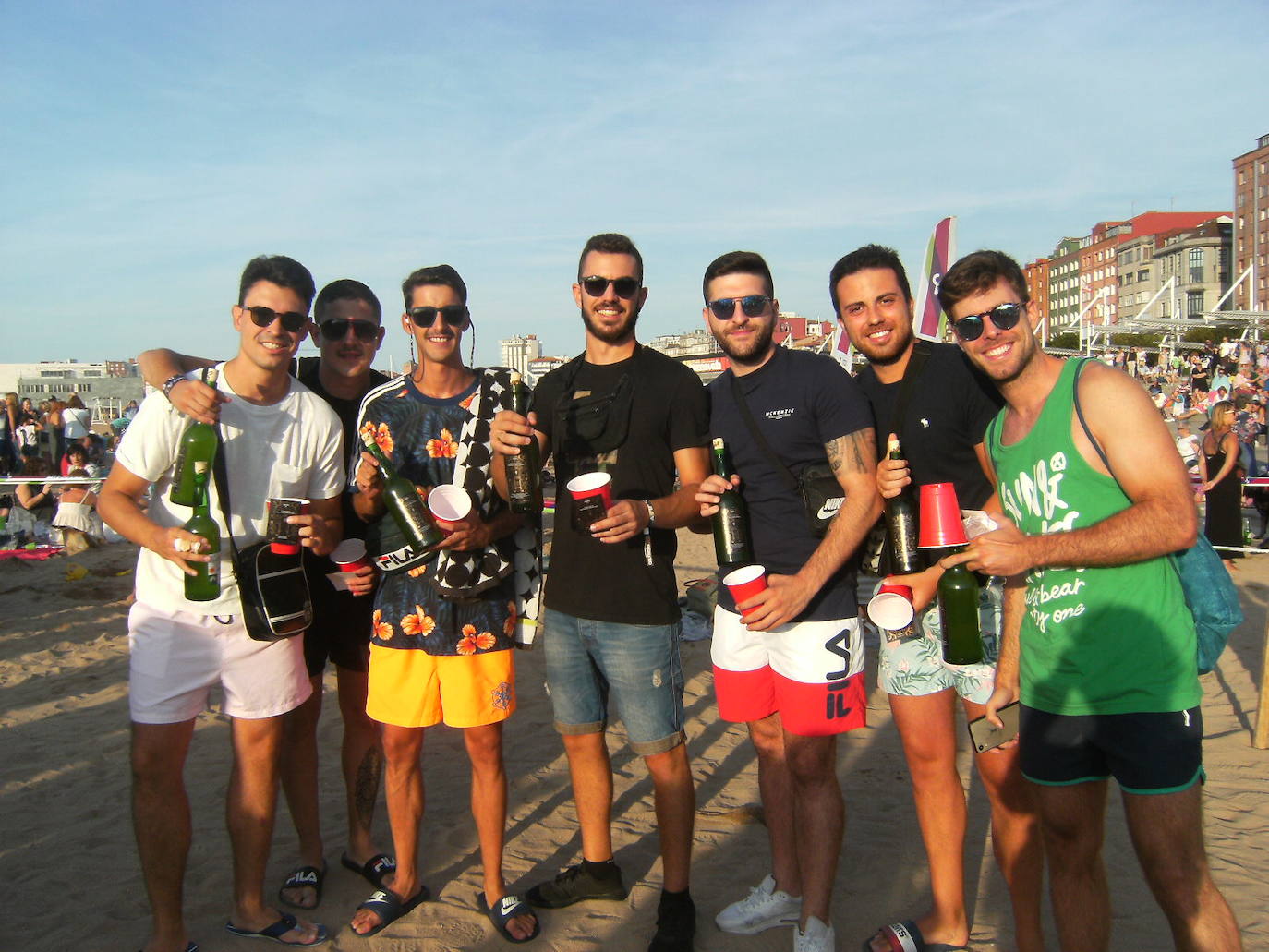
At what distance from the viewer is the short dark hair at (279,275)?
3336mm

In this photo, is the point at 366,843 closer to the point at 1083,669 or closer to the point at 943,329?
the point at 1083,669

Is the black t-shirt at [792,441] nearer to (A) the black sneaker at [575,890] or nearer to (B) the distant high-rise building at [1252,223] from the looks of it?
(A) the black sneaker at [575,890]

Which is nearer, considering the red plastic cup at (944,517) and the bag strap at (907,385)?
the red plastic cup at (944,517)

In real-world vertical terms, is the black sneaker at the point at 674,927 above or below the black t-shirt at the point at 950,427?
below

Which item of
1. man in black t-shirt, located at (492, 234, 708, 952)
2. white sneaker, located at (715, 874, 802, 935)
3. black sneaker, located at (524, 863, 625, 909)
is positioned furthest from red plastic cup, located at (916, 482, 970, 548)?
black sneaker, located at (524, 863, 625, 909)

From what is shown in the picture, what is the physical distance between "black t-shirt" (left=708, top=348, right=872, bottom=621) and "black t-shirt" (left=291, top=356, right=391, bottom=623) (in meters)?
1.63

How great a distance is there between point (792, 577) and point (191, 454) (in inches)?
86.3

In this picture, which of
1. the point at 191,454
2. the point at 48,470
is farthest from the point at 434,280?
the point at 48,470

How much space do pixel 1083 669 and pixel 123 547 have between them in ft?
43.9

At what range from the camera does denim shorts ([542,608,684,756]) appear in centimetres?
337

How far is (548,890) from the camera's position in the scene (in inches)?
146

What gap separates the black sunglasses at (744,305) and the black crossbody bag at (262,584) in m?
1.86

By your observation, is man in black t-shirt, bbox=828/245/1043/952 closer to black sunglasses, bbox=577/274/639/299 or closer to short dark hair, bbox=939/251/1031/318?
short dark hair, bbox=939/251/1031/318

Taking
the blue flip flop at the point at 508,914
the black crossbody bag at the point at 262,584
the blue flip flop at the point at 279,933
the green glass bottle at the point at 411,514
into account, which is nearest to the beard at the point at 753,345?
the green glass bottle at the point at 411,514
